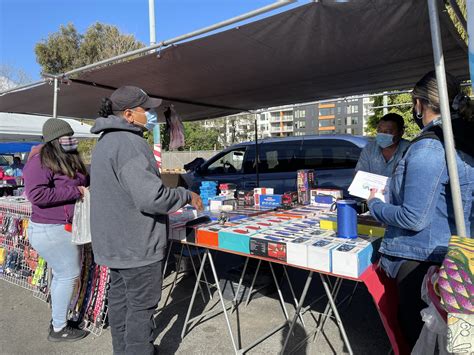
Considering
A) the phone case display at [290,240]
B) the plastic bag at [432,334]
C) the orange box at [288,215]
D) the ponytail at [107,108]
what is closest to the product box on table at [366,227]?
the phone case display at [290,240]

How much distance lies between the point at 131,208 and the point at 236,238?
2.38 feet

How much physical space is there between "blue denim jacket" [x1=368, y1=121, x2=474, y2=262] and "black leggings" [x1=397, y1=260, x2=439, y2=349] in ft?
0.18

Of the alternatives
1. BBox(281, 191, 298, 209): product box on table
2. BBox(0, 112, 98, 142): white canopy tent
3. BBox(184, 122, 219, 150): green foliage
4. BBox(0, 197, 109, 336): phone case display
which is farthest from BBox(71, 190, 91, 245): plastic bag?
BBox(184, 122, 219, 150): green foliage

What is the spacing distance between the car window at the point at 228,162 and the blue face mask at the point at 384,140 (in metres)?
4.31

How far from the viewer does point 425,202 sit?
1.59 meters

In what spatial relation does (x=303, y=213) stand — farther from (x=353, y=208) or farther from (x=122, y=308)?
(x=122, y=308)

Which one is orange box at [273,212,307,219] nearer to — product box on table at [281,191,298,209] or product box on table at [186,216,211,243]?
product box on table at [281,191,298,209]

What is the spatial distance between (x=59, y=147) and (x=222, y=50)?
1421mm

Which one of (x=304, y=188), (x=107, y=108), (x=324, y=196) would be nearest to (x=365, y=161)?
(x=324, y=196)

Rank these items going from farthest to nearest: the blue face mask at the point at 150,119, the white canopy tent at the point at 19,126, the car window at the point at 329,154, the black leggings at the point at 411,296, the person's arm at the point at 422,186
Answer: the white canopy tent at the point at 19,126 → the car window at the point at 329,154 → the blue face mask at the point at 150,119 → the black leggings at the point at 411,296 → the person's arm at the point at 422,186

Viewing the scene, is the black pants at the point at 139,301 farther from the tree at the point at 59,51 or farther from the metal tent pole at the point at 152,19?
the tree at the point at 59,51

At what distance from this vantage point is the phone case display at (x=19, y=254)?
3650 mm

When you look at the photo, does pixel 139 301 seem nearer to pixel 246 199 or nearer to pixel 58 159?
pixel 58 159

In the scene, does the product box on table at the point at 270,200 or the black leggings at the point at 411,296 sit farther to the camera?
the product box on table at the point at 270,200
